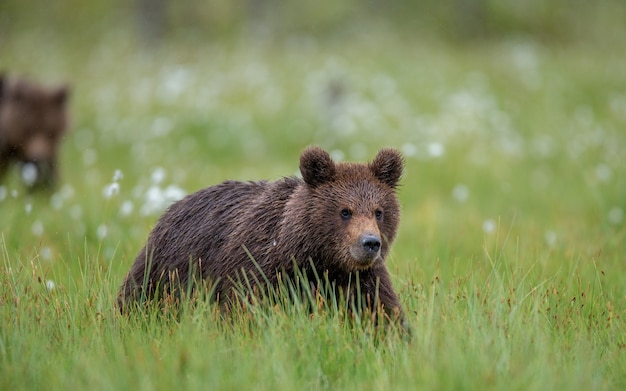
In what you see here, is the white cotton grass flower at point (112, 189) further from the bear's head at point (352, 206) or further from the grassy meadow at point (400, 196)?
the bear's head at point (352, 206)

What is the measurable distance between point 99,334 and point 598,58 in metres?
22.6

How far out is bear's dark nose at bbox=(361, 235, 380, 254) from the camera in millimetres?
4160

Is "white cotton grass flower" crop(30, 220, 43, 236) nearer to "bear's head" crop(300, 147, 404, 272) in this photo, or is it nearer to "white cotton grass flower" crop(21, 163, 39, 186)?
"white cotton grass flower" crop(21, 163, 39, 186)

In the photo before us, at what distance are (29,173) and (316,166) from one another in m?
5.57

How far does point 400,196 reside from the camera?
991 centimetres

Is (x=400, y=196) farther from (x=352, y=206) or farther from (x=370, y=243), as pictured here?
(x=370, y=243)

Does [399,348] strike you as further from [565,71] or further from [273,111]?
[565,71]

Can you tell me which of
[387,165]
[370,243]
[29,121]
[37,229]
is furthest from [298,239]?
[29,121]

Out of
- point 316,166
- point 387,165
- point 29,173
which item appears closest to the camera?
point 316,166

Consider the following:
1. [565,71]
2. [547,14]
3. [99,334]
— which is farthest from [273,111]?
[547,14]

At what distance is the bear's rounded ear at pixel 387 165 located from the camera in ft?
15.4

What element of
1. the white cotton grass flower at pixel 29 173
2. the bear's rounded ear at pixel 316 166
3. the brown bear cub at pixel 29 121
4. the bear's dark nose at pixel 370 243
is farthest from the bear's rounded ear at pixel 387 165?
the brown bear cub at pixel 29 121

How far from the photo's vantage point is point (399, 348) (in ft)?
12.5

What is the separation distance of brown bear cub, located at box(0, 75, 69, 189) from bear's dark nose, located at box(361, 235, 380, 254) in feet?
23.2
